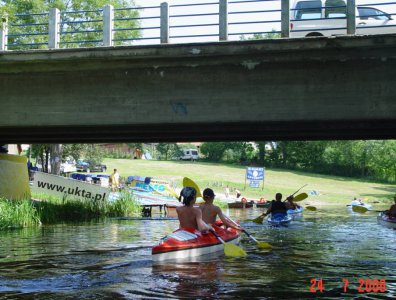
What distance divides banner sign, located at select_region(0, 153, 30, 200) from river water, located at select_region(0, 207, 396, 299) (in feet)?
14.2

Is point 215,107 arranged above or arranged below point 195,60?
below

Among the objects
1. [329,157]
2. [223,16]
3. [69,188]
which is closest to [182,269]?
[223,16]

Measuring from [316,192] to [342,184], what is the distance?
475 inches

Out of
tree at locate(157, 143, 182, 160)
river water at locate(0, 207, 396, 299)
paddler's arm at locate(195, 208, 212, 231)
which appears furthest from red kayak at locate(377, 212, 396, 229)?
tree at locate(157, 143, 182, 160)

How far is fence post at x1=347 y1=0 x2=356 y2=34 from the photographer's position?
47.6ft

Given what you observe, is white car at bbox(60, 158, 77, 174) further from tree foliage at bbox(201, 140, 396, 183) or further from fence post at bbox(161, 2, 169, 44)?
fence post at bbox(161, 2, 169, 44)

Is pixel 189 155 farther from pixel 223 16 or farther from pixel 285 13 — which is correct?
pixel 285 13

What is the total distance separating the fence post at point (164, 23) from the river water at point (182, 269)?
6049 millimetres

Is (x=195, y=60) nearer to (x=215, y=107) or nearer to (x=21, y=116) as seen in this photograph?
(x=215, y=107)

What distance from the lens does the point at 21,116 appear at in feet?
53.9

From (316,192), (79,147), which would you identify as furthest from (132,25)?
(316,192)

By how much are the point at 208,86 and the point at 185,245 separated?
5.33 m

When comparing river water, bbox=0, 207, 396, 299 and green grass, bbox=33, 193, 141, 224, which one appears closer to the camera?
river water, bbox=0, 207, 396, 299

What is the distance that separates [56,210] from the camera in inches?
895
